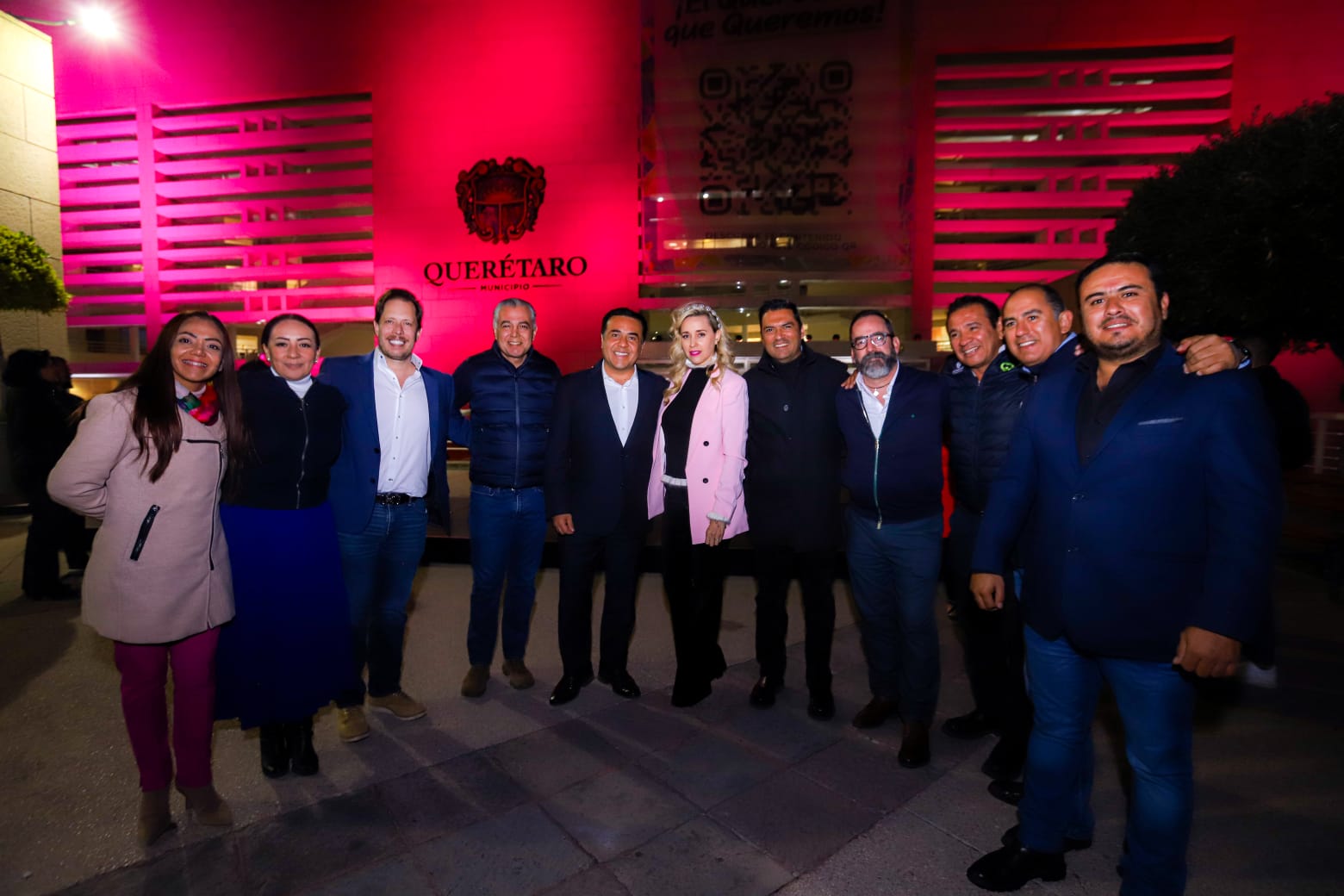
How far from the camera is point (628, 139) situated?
898cm

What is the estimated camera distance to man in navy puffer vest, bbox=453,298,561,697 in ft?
11.0

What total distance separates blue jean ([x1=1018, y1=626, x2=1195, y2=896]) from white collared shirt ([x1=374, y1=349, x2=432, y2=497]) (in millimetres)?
2738

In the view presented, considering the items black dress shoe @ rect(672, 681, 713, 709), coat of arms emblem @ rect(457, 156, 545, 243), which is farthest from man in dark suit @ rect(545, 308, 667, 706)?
coat of arms emblem @ rect(457, 156, 545, 243)

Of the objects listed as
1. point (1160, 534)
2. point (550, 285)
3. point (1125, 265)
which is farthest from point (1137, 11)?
point (1160, 534)

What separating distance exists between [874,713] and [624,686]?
128 cm

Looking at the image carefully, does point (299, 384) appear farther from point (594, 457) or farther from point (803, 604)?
point (803, 604)

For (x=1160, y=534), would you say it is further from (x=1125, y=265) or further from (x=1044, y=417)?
(x=1125, y=265)

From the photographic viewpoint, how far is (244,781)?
2.66m

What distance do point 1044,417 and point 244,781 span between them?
3366mm

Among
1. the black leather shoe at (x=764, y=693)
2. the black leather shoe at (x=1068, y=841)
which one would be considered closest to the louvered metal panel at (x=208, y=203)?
the black leather shoe at (x=764, y=693)

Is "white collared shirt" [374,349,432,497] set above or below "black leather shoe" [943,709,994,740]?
above

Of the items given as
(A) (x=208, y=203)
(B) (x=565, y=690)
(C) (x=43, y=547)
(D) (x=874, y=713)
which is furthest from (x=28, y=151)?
(D) (x=874, y=713)

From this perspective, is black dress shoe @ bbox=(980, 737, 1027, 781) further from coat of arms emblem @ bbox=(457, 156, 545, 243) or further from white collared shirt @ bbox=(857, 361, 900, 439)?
coat of arms emblem @ bbox=(457, 156, 545, 243)

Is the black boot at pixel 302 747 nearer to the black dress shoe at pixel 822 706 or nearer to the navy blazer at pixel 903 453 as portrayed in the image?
the black dress shoe at pixel 822 706
